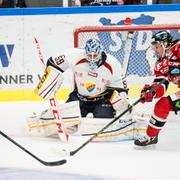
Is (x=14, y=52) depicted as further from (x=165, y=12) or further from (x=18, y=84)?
(x=165, y=12)

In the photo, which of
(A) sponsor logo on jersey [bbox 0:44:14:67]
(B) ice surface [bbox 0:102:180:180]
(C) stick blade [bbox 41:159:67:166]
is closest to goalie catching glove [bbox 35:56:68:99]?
(B) ice surface [bbox 0:102:180:180]

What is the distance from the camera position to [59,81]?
402 cm

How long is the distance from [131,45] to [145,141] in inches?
60.8

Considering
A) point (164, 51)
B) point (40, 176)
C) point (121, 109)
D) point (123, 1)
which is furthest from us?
point (123, 1)

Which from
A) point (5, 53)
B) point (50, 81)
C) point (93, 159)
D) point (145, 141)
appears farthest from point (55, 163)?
point (5, 53)

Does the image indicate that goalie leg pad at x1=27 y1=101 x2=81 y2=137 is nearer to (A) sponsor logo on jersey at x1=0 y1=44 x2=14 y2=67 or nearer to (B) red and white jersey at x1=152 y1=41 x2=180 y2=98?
(B) red and white jersey at x1=152 y1=41 x2=180 y2=98

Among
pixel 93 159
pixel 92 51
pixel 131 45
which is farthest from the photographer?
pixel 131 45

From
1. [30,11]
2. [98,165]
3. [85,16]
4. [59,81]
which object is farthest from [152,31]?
[98,165]

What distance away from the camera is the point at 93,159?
346 cm

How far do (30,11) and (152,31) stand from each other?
100 centimetres

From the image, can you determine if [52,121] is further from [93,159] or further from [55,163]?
[55,163]

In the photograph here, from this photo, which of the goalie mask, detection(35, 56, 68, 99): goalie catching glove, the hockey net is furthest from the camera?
the hockey net

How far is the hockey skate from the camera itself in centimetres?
371

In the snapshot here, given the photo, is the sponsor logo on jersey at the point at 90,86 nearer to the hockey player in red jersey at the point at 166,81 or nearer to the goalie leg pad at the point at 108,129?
the goalie leg pad at the point at 108,129
